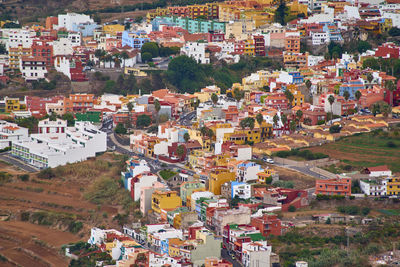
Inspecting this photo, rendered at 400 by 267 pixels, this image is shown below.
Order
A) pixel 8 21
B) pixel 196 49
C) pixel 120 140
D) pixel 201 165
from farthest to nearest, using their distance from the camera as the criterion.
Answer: pixel 8 21
pixel 196 49
pixel 120 140
pixel 201 165

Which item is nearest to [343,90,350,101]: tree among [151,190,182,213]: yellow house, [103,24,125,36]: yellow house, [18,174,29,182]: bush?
[151,190,182,213]: yellow house

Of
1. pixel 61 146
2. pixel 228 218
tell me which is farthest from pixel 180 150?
pixel 228 218

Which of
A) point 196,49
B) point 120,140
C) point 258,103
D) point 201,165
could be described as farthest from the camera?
point 196,49

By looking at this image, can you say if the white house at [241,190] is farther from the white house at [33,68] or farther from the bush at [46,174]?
the white house at [33,68]

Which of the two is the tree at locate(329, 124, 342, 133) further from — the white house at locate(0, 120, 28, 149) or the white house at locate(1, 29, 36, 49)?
the white house at locate(1, 29, 36, 49)

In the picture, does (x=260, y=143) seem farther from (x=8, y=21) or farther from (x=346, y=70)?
(x=8, y=21)

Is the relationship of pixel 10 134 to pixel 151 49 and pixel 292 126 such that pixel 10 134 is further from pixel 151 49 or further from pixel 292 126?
pixel 151 49

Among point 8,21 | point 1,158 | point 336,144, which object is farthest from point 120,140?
point 8,21
